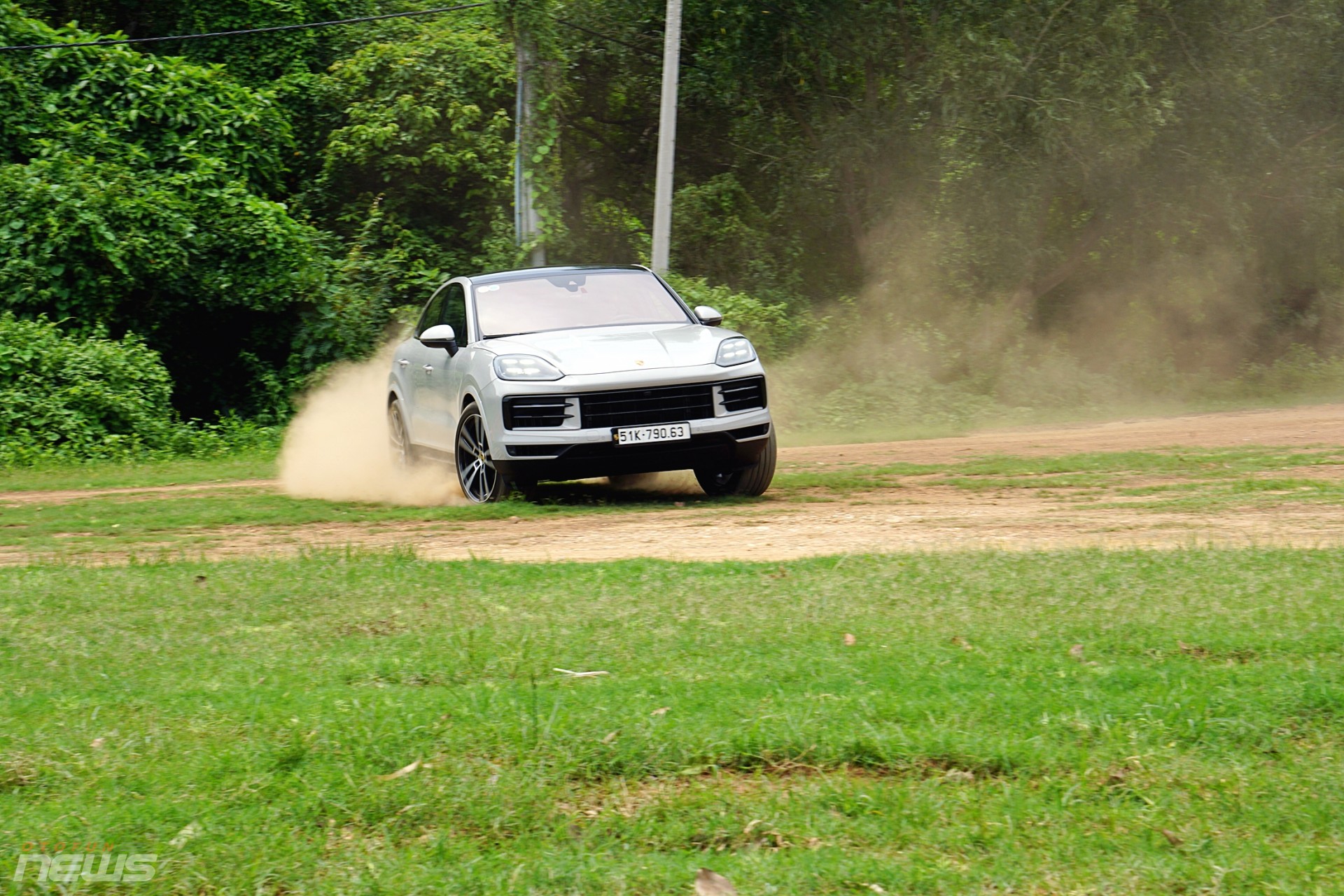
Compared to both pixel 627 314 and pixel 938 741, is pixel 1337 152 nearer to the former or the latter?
pixel 627 314

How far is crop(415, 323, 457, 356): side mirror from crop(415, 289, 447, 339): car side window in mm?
907

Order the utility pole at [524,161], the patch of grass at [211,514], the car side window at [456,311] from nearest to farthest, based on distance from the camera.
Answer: the patch of grass at [211,514]
the car side window at [456,311]
the utility pole at [524,161]

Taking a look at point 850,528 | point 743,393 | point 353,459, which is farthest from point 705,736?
point 353,459

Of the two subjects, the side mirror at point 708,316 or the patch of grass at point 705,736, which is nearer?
the patch of grass at point 705,736

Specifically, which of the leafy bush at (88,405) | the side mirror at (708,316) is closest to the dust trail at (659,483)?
the side mirror at (708,316)

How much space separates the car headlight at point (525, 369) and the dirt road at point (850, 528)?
99cm

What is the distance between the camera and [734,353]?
34.2 feet

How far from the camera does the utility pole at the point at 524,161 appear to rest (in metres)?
22.4

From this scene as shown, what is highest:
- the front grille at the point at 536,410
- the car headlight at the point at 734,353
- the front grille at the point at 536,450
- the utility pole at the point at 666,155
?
the utility pole at the point at 666,155

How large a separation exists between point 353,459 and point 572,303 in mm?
3486

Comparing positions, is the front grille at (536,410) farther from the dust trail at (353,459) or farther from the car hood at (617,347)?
the dust trail at (353,459)

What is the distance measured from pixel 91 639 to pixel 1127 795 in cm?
385

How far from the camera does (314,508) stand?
11.1 meters

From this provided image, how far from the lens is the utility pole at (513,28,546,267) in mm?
22406
